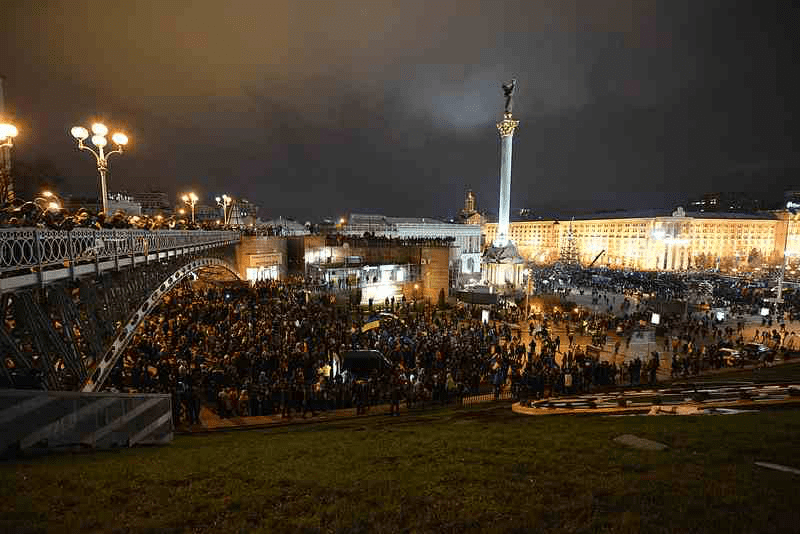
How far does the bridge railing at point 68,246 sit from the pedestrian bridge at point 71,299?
1 cm

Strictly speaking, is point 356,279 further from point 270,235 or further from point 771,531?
point 771,531

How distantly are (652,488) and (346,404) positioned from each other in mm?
10020

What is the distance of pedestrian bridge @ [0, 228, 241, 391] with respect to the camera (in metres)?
6.17

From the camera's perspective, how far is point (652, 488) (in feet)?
15.7

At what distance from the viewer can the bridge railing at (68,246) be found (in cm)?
570

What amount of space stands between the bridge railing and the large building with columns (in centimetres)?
8599

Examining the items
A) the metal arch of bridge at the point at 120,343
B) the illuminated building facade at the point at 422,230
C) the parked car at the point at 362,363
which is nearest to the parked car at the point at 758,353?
the parked car at the point at 362,363

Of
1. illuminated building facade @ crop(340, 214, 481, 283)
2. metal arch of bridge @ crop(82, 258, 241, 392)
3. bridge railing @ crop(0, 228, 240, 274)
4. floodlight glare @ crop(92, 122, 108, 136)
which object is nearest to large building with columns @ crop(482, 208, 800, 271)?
illuminated building facade @ crop(340, 214, 481, 283)

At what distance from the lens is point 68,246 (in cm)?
719

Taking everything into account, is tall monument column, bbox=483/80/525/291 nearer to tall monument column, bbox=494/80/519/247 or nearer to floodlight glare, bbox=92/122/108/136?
tall monument column, bbox=494/80/519/247

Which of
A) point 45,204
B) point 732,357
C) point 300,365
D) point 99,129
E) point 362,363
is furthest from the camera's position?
point 732,357

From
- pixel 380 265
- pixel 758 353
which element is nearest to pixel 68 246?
pixel 758 353

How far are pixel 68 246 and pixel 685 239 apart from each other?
108176mm

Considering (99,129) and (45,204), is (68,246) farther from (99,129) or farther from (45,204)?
(99,129)
